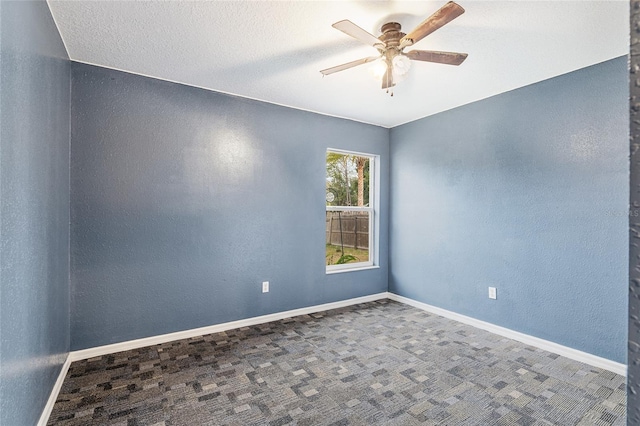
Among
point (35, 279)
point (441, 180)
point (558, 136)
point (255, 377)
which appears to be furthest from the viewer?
point (441, 180)

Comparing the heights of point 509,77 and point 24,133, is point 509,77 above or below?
above

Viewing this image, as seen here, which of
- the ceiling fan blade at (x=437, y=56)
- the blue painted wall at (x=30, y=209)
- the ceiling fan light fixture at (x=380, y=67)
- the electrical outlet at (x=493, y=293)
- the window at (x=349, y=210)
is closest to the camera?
the blue painted wall at (x=30, y=209)

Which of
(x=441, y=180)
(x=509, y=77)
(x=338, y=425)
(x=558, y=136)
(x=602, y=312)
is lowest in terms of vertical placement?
(x=338, y=425)

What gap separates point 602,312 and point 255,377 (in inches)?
109

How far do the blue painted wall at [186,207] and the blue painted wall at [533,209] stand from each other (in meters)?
1.26

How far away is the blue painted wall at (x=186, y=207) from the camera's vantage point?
274 cm

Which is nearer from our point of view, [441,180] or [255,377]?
[255,377]

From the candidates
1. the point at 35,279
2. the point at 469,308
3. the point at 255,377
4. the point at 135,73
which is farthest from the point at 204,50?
the point at 469,308

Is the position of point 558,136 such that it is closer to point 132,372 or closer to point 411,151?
point 411,151

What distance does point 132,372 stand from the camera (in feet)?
8.13

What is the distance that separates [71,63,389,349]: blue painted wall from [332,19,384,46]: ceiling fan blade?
1812mm

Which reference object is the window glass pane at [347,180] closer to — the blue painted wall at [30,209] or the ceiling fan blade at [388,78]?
the ceiling fan blade at [388,78]

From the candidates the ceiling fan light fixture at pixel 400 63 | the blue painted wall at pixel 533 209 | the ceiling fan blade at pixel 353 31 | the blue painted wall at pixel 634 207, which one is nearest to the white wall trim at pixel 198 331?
the blue painted wall at pixel 533 209

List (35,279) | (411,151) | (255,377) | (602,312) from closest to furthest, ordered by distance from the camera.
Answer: (35,279)
(255,377)
(602,312)
(411,151)
